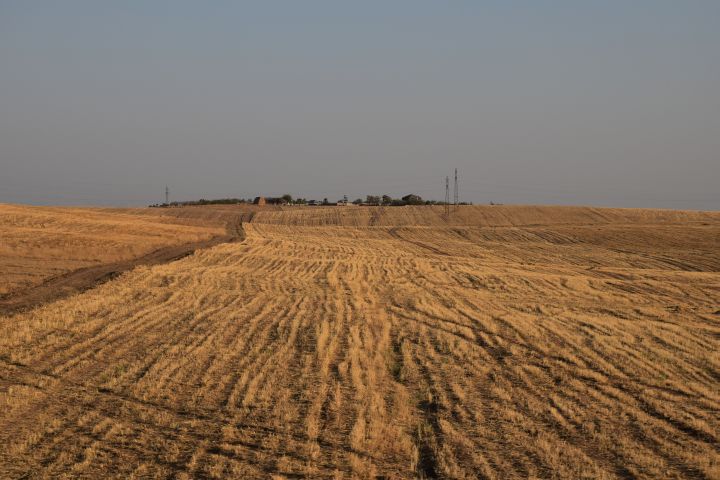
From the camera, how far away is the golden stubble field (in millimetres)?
9078

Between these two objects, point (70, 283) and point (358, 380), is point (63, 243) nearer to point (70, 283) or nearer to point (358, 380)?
point (70, 283)

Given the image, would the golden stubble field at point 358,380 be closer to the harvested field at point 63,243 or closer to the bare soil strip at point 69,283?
the bare soil strip at point 69,283

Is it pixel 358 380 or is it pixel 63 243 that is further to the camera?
pixel 63 243

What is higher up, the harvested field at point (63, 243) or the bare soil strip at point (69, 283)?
the harvested field at point (63, 243)

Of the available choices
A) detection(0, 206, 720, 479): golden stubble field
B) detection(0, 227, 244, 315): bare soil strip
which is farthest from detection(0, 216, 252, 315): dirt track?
detection(0, 206, 720, 479): golden stubble field

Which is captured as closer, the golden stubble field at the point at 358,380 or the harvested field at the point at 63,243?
the golden stubble field at the point at 358,380

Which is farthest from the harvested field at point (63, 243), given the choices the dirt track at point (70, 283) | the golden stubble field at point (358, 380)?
the golden stubble field at point (358, 380)

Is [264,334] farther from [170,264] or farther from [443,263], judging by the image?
[443,263]

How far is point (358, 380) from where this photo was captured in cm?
1304

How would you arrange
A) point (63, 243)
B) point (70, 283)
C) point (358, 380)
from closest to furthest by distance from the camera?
point (358, 380) < point (70, 283) < point (63, 243)

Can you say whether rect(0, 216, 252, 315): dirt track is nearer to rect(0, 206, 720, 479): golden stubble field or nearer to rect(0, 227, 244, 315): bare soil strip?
rect(0, 227, 244, 315): bare soil strip

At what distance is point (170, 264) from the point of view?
107 feet

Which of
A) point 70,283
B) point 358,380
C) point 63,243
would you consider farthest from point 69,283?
point 358,380

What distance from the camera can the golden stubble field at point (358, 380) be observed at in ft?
29.8
